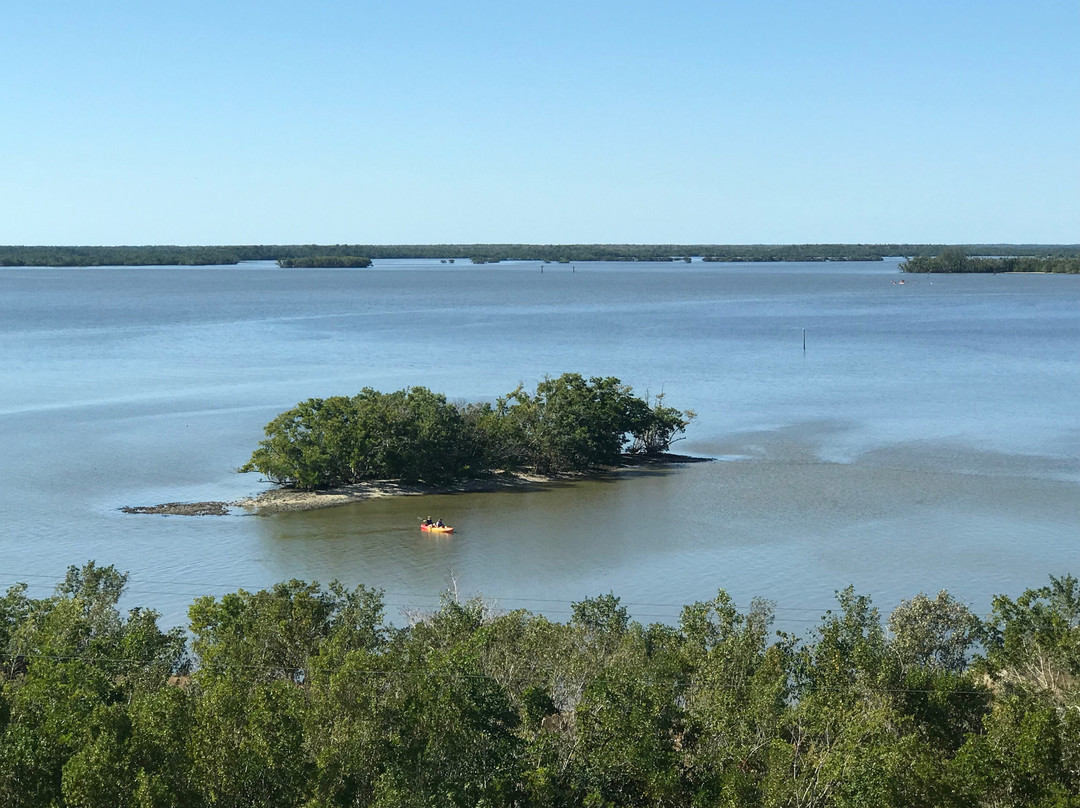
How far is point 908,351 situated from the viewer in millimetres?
99438

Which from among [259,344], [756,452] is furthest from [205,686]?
[259,344]

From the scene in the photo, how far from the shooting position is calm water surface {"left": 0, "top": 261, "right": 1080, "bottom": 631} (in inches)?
1403

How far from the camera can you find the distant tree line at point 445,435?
46.6 metres

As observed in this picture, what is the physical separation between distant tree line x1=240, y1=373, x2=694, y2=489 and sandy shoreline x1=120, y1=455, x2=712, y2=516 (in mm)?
462

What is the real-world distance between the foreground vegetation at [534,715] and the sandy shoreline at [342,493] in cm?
2019

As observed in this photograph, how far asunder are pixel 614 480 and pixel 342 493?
1105 centimetres

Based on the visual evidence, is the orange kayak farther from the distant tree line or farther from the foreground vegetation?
the foreground vegetation

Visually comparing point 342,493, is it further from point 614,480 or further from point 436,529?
point 614,480

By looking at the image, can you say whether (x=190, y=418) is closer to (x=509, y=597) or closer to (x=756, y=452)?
(x=756, y=452)

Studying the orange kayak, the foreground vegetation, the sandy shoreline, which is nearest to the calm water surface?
the orange kayak

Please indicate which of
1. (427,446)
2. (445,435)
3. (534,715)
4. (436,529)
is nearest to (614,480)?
(445,435)

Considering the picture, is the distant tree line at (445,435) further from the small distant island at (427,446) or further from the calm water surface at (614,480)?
the calm water surface at (614,480)

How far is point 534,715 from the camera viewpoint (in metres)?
18.8

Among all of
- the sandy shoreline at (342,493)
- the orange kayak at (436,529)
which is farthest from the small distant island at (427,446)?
the orange kayak at (436,529)
